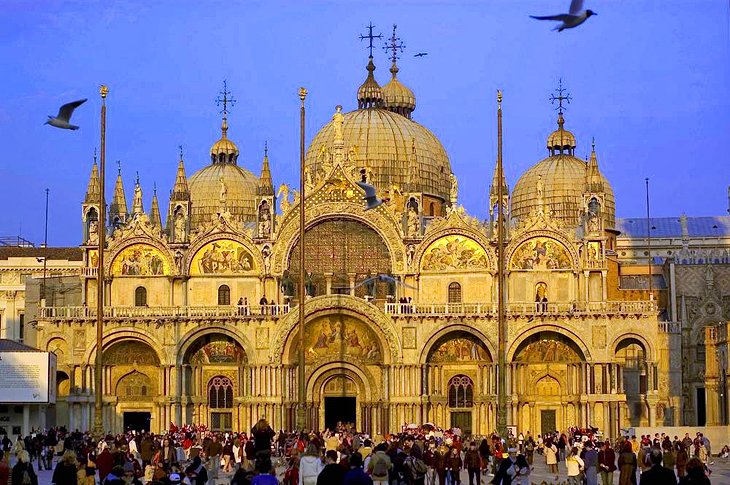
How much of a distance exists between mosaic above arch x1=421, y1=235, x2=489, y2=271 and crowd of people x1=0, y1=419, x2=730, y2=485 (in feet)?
41.9

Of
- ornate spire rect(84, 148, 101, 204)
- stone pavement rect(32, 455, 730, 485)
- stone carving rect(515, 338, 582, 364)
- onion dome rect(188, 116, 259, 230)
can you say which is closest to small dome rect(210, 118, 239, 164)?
onion dome rect(188, 116, 259, 230)

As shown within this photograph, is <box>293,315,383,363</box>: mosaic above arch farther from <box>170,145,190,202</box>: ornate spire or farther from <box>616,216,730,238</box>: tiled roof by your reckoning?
<box>616,216,730,238</box>: tiled roof

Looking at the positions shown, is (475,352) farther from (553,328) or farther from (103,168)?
(103,168)

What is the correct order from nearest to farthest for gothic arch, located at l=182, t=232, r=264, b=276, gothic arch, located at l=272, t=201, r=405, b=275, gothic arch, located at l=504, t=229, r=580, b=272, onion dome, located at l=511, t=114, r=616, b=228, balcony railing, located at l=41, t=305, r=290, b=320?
balcony railing, located at l=41, t=305, r=290, b=320
gothic arch, located at l=504, t=229, r=580, b=272
gothic arch, located at l=272, t=201, r=405, b=275
gothic arch, located at l=182, t=232, r=264, b=276
onion dome, located at l=511, t=114, r=616, b=228

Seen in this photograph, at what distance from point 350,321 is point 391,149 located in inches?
558

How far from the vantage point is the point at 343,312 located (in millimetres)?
87500

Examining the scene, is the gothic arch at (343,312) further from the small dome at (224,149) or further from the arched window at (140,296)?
the small dome at (224,149)

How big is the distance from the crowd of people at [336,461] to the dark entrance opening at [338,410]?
1180cm

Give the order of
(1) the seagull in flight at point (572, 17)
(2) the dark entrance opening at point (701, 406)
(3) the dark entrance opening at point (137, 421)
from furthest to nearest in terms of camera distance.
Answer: (2) the dark entrance opening at point (701, 406) < (3) the dark entrance opening at point (137, 421) < (1) the seagull in flight at point (572, 17)

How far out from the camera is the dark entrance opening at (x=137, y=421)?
3565 inches

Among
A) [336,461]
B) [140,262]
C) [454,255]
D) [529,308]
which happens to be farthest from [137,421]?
[336,461]

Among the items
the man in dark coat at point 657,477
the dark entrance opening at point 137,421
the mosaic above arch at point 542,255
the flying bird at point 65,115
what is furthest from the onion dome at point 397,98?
the man in dark coat at point 657,477

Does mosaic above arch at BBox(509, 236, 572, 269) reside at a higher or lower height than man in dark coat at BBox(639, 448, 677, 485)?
higher

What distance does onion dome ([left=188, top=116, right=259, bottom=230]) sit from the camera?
105688 mm
